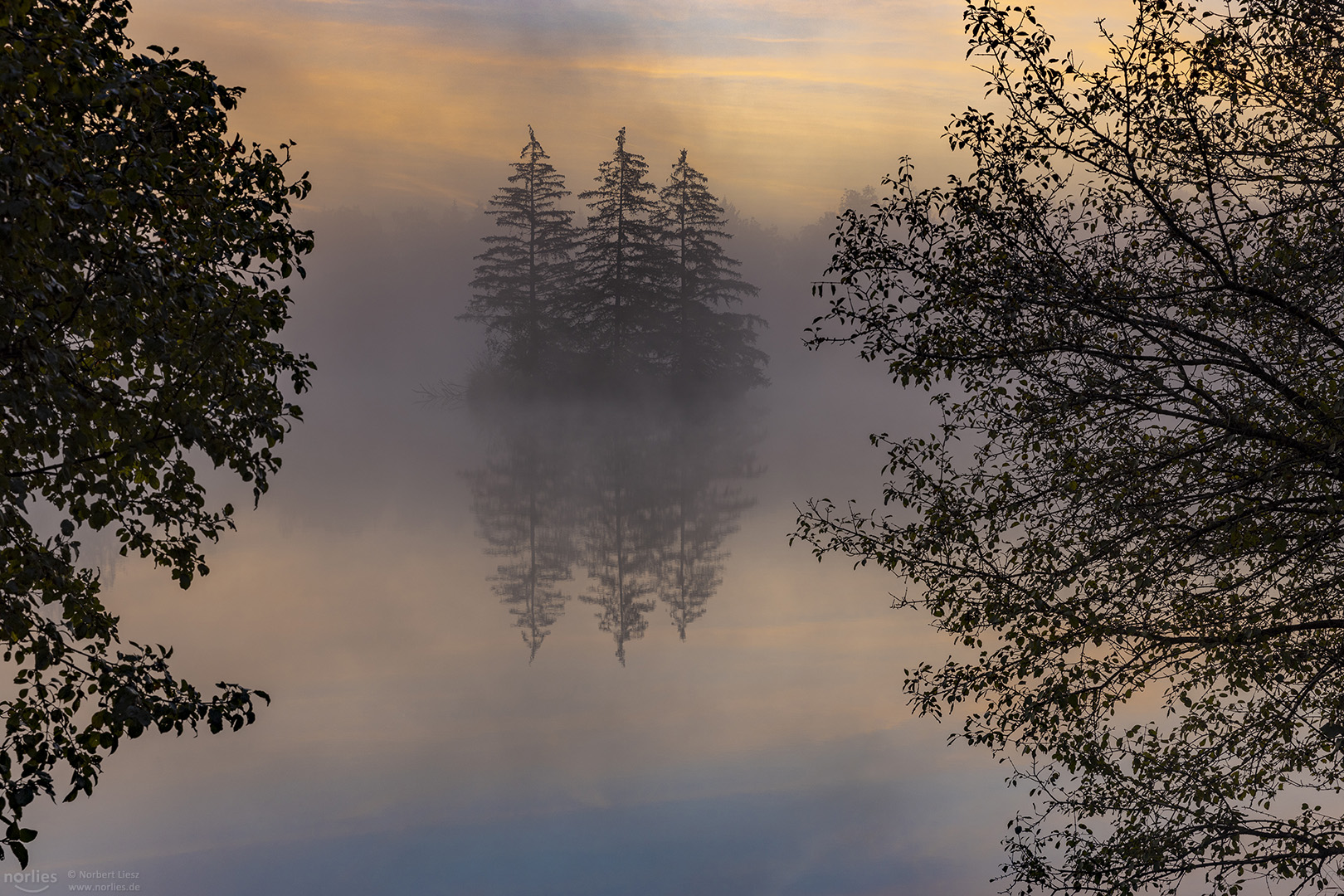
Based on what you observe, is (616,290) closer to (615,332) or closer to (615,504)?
(615,332)

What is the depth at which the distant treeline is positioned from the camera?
158ft

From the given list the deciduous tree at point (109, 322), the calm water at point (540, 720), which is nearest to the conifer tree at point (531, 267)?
the calm water at point (540, 720)

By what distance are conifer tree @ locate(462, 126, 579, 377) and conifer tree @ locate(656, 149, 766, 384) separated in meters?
5.34

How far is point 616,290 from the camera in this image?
48.0m

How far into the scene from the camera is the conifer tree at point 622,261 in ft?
157

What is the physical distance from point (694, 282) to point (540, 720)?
37630 mm

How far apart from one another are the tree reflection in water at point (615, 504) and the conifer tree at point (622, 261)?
4.06 meters

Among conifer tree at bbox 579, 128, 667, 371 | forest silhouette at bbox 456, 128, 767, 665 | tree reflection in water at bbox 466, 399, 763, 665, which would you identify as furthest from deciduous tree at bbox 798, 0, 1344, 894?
conifer tree at bbox 579, 128, 667, 371

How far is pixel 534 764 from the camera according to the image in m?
12.0

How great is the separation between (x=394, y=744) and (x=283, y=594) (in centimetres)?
852

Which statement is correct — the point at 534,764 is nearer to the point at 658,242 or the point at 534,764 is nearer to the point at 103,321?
the point at 103,321

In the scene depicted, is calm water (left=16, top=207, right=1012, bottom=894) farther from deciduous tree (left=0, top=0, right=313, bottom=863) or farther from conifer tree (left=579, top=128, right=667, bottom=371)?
conifer tree (left=579, top=128, right=667, bottom=371)

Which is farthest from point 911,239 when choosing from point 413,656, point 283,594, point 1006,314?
point 283,594

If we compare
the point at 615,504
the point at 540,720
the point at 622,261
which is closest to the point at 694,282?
the point at 622,261
